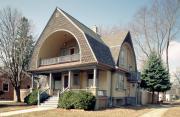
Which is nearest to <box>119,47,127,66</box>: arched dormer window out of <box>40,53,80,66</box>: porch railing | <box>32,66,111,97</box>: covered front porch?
<box>32,66,111,97</box>: covered front porch

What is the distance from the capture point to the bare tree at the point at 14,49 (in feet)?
102

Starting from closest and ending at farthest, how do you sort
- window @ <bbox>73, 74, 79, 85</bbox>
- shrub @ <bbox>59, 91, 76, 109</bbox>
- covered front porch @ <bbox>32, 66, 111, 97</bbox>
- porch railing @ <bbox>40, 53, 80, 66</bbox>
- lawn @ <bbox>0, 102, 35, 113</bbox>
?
lawn @ <bbox>0, 102, 35, 113</bbox> → shrub @ <bbox>59, 91, 76, 109</bbox> → covered front porch @ <bbox>32, 66, 111, 97</bbox> → porch railing @ <bbox>40, 53, 80, 66</bbox> → window @ <bbox>73, 74, 79, 85</bbox>

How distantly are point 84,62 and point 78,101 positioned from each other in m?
3.96

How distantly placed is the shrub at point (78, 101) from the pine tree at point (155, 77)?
50.6ft

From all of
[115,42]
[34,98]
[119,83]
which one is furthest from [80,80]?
[115,42]

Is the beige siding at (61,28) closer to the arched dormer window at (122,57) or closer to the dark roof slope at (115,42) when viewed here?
the dark roof slope at (115,42)

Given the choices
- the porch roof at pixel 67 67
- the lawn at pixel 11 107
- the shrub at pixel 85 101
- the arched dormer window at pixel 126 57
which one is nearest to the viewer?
the shrub at pixel 85 101

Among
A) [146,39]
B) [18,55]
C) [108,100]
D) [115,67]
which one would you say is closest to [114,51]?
[115,67]

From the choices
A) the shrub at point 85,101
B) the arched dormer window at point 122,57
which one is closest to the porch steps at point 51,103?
the shrub at point 85,101

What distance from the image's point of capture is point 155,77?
3353 cm

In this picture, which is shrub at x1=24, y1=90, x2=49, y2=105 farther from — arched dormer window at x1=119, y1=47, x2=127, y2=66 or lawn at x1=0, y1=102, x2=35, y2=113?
arched dormer window at x1=119, y1=47, x2=127, y2=66

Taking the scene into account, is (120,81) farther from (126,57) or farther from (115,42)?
(115,42)

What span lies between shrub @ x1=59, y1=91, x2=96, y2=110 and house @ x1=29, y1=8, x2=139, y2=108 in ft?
3.46

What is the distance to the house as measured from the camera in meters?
22.7
